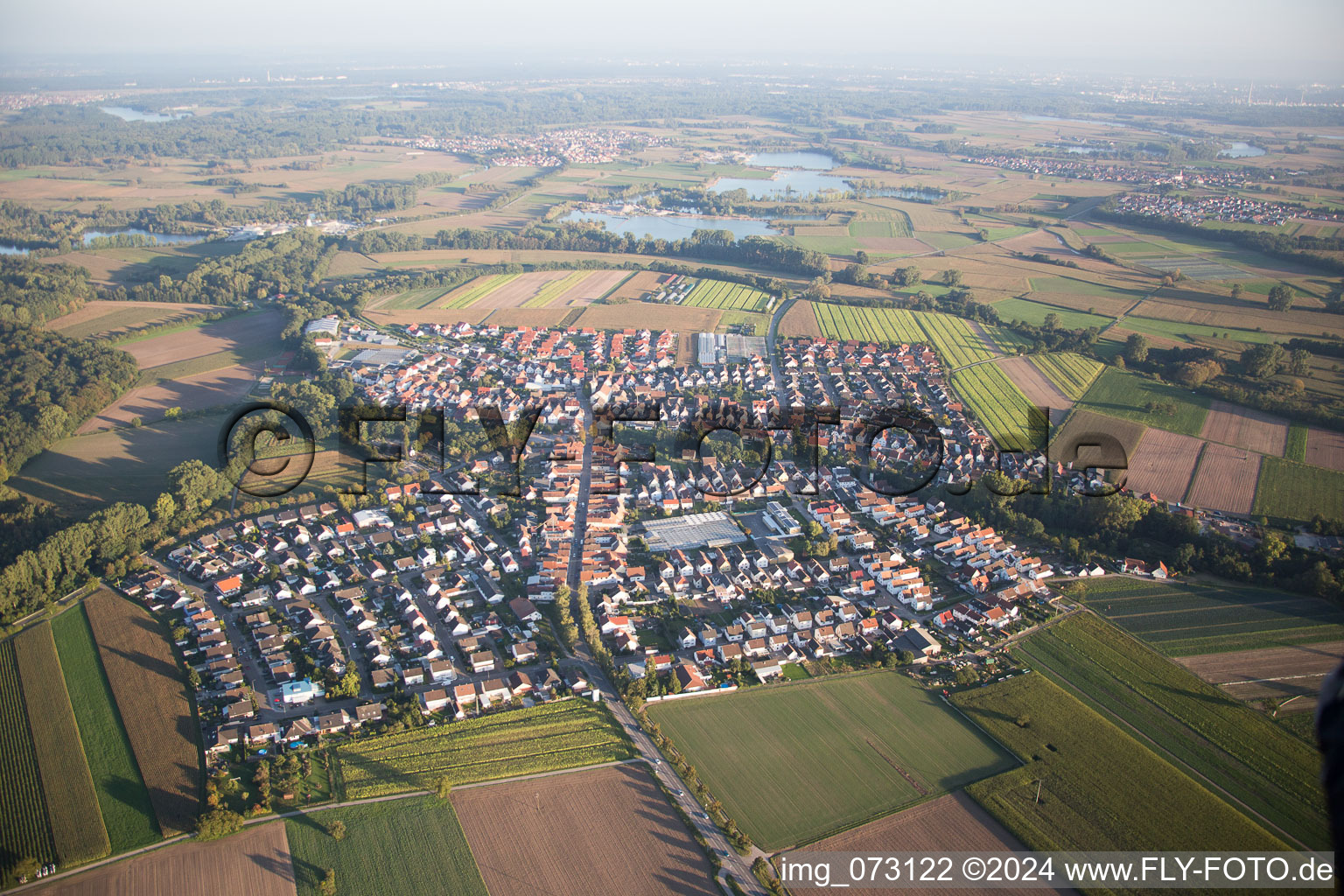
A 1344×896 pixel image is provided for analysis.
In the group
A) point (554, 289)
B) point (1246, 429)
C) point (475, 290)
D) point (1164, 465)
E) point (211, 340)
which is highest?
point (554, 289)

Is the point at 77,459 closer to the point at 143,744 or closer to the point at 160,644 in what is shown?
the point at 160,644

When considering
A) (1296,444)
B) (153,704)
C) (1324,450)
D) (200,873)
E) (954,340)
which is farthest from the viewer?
(954,340)

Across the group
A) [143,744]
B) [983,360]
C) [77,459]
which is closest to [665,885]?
[143,744]

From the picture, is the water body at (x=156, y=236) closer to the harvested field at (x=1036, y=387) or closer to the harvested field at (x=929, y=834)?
the harvested field at (x=1036, y=387)

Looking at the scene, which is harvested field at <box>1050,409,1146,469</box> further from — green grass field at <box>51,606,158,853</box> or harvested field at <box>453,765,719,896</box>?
green grass field at <box>51,606,158,853</box>

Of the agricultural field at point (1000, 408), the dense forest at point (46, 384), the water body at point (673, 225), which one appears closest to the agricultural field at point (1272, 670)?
the agricultural field at point (1000, 408)

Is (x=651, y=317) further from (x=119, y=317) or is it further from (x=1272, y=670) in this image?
(x=1272, y=670)

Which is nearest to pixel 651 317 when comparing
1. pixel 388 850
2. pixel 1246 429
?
pixel 1246 429
